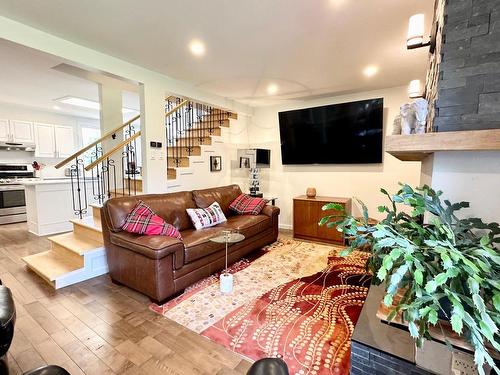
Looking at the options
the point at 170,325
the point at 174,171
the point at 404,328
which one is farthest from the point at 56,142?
the point at 404,328

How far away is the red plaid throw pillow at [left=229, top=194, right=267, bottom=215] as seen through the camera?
3.94 meters

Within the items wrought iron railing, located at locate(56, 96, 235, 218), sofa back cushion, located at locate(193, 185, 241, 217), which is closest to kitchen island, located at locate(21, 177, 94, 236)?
wrought iron railing, located at locate(56, 96, 235, 218)

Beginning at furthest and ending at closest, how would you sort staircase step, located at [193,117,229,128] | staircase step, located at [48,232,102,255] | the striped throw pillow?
staircase step, located at [193,117,229,128] < the striped throw pillow < staircase step, located at [48,232,102,255]

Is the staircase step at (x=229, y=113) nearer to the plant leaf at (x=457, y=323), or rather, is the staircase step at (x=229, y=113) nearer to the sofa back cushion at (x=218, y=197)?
the sofa back cushion at (x=218, y=197)

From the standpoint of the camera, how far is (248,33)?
2.34 m

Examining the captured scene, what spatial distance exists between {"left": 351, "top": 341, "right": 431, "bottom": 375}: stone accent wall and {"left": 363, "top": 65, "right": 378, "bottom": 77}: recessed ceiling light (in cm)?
320

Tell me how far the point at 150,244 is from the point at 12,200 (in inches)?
196

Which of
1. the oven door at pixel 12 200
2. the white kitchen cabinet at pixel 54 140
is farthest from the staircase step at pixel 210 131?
the white kitchen cabinet at pixel 54 140

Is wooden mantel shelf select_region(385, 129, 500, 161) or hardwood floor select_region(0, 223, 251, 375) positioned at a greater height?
wooden mantel shelf select_region(385, 129, 500, 161)

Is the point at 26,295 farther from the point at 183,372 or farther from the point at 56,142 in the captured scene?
the point at 56,142

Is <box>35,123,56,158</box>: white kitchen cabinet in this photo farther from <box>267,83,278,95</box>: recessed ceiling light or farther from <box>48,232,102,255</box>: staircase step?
<box>267,83,278,95</box>: recessed ceiling light

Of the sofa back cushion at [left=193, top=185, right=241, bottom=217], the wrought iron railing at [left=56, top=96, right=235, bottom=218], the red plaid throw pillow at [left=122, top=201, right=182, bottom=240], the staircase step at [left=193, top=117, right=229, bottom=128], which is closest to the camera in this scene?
the red plaid throw pillow at [left=122, top=201, right=182, bottom=240]

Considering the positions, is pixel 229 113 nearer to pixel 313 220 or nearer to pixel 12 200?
pixel 313 220

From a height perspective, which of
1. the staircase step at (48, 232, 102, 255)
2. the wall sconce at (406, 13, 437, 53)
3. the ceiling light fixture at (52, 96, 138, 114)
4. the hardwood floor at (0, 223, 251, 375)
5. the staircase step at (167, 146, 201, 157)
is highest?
the ceiling light fixture at (52, 96, 138, 114)
